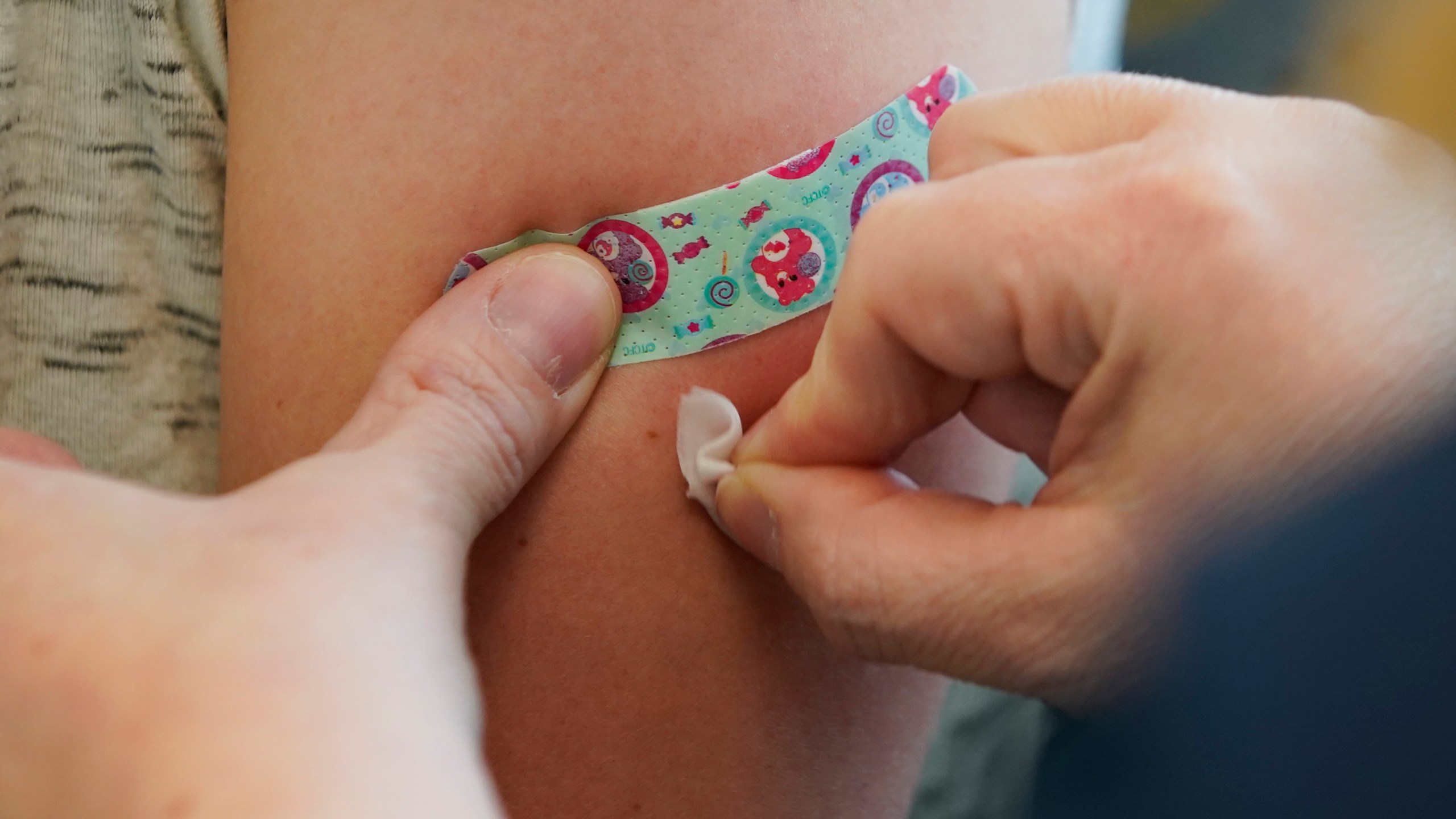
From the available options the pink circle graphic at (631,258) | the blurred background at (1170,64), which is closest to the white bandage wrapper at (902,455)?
the pink circle graphic at (631,258)

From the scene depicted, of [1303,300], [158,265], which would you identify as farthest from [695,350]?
[158,265]

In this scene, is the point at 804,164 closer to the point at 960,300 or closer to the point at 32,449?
the point at 960,300

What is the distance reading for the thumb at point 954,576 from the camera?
23.1 inches

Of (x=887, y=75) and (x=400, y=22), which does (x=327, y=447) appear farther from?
(x=887, y=75)

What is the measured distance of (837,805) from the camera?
0.93 meters

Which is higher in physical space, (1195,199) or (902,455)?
(1195,199)

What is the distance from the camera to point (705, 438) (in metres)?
0.82

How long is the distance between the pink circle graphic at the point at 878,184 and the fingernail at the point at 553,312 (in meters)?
0.25

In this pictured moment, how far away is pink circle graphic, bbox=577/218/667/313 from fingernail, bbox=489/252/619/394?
22 mm

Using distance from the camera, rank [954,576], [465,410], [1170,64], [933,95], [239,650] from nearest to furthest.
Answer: [239,650], [954,576], [465,410], [933,95], [1170,64]

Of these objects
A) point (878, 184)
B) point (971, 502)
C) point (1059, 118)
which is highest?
point (1059, 118)

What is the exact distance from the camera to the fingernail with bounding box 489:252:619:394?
2.59 ft

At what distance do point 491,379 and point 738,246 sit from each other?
10.2 inches

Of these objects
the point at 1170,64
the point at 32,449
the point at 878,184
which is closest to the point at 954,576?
the point at 878,184
